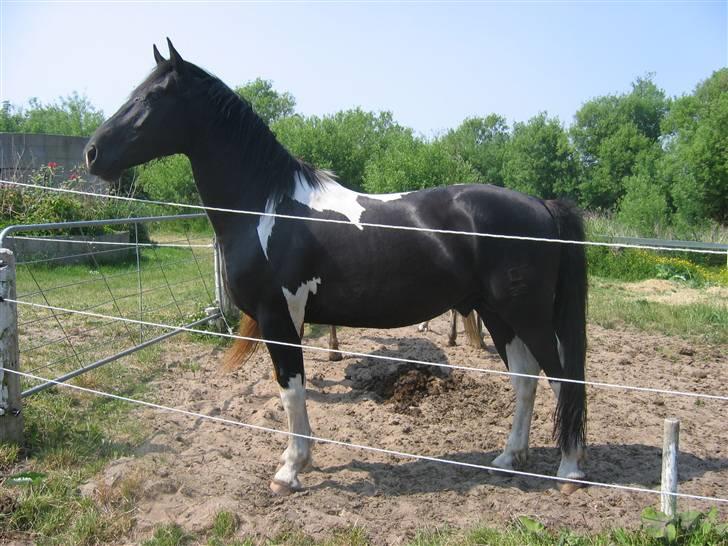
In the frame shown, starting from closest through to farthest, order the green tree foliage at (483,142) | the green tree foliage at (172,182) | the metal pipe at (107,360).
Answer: the metal pipe at (107,360) < the green tree foliage at (172,182) < the green tree foliage at (483,142)

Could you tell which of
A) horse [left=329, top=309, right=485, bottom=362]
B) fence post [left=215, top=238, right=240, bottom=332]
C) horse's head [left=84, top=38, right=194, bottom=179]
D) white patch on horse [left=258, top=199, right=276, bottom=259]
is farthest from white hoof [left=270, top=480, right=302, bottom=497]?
fence post [left=215, top=238, right=240, bottom=332]

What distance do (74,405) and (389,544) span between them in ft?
10.1

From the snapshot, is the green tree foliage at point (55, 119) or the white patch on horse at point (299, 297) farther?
the green tree foliage at point (55, 119)

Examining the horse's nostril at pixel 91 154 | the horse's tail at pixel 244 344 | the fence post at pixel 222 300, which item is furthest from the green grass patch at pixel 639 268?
the horse's nostril at pixel 91 154

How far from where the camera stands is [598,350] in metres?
6.68

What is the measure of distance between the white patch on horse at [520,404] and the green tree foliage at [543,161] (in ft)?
129

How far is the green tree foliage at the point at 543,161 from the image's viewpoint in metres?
41.5

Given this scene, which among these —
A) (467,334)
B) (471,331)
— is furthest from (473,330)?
(467,334)

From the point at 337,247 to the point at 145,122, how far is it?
1.42m

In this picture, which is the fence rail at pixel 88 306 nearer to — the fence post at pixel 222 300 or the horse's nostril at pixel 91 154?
the fence post at pixel 222 300

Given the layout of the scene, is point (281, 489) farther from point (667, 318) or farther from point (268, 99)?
point (268, 99)

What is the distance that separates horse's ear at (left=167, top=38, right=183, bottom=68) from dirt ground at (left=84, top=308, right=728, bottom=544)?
2553 millimetres

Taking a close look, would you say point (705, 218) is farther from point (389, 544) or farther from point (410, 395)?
point (389, 544)

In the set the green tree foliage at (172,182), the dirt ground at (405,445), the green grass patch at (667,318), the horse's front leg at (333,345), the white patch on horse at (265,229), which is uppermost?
the green tree foliage at (172,182)
